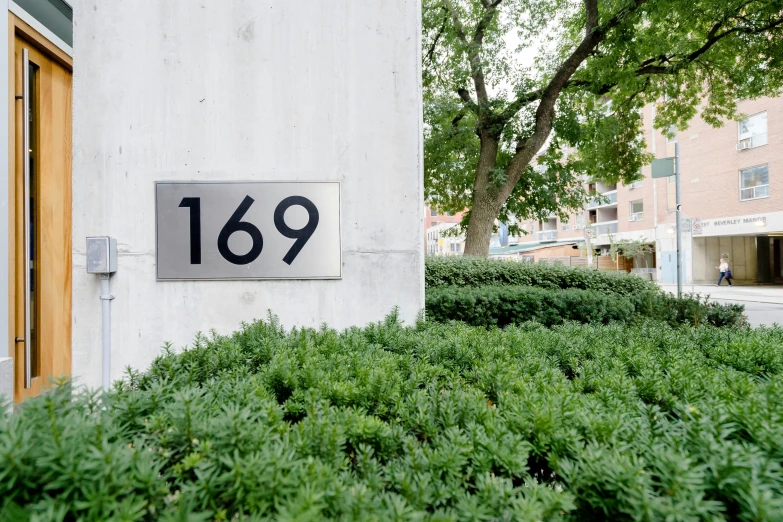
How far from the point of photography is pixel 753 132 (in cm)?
2592

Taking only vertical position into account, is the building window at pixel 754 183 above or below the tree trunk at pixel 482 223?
above

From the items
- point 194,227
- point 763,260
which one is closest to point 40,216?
point 194,227

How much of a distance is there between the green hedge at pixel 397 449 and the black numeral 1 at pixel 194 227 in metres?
1.80

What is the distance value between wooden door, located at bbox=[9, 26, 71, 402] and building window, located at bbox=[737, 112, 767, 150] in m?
31.2

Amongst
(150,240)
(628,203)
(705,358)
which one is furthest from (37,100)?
(628,203)

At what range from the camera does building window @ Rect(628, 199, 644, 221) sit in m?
36.7

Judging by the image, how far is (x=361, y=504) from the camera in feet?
3.49

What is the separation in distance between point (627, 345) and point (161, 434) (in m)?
2.72

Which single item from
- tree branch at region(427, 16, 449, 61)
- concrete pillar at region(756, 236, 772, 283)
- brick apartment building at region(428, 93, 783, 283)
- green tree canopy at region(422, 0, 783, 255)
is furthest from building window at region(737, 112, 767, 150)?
tree branch at region(427, 16, 449, 61)

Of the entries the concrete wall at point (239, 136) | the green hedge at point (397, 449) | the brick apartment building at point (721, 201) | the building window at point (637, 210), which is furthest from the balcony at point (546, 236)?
the green hedge at point (397, 449)

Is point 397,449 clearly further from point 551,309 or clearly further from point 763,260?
point 763,260

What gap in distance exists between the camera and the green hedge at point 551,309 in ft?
21.0

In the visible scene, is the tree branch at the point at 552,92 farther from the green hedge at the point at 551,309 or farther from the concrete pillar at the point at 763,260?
the concrete pillar at the point at 763,260

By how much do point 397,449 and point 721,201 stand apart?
34.2m
